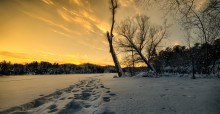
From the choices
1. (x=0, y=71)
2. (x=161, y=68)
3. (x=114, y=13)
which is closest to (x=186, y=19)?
(x=114, y=13)

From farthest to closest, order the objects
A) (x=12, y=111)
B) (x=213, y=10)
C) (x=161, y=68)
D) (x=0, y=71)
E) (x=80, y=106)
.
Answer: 1. (x=0, y=71)
2. (x=161, y=68)
3. (x=213, y=10)
4. (x=80, y=106)
5. (x=12, y=111)

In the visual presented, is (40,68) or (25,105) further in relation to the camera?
(40,68)

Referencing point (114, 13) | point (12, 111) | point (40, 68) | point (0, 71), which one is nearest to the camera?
point (12, 111)

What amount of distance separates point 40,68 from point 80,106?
389 feet

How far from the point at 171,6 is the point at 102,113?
3.85 metres

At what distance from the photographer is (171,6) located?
509cm

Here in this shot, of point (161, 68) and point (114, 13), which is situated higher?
point (114, 13)

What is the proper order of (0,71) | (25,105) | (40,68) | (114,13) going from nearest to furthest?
1. (25,105)
2. (114,13)
3. (0,71)
4. (40,68)

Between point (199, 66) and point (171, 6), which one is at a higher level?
point (171, 6)

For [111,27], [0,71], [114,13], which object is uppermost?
[114,13]

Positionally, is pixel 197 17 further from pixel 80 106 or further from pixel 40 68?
pixel 40 68

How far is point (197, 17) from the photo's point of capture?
5.23 metres

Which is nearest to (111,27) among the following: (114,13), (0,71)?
(114,13)

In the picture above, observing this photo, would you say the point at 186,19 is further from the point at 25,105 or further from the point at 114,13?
the point at 114,13
